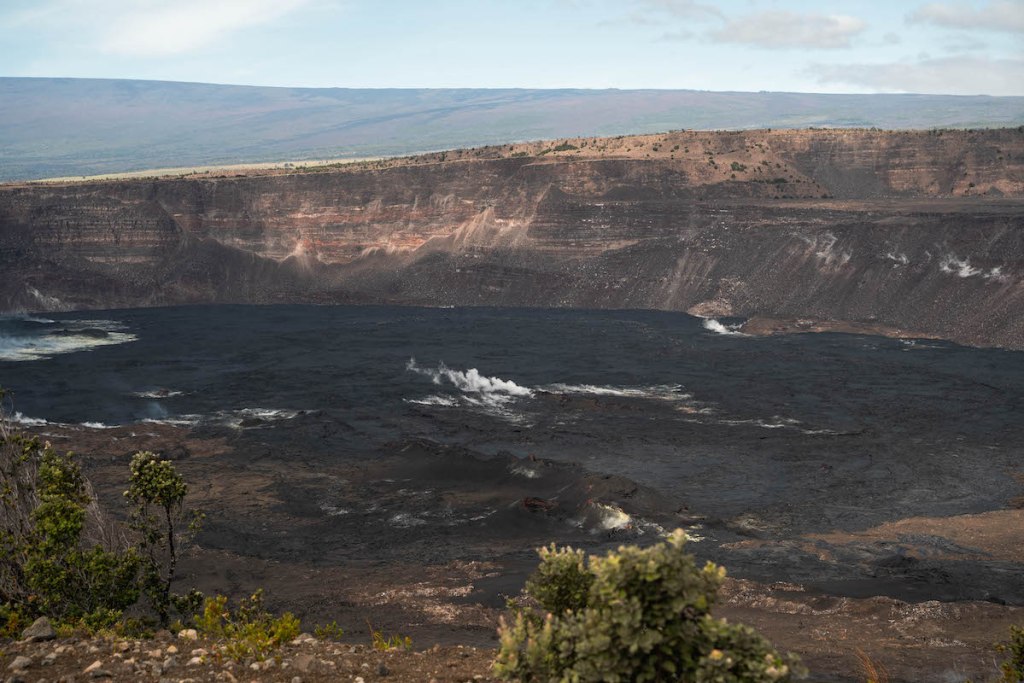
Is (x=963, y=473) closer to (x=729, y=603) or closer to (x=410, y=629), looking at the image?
(x=729, y=603)

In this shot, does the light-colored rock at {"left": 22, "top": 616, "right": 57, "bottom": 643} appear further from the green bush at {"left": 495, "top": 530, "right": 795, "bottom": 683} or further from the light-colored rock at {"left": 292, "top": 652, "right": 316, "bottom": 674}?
the green bush at {"left": 495, "top": 530, "right": 795, "bottom": 683}

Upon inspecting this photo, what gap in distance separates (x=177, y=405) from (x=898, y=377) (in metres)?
44.7

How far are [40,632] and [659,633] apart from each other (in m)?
12.1

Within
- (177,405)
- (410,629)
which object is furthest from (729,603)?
(177,405)

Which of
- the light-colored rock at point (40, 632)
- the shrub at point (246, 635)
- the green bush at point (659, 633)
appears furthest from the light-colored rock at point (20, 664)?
the green bush at point (659, 633)

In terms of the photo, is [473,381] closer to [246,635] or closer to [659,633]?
[246,635]

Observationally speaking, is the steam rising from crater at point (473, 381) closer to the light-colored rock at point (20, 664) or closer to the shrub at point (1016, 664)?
the shrub at point (1016, 664)

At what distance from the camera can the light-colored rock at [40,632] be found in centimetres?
1727

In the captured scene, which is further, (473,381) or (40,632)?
(473,381)

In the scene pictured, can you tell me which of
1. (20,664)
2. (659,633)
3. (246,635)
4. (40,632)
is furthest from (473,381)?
(659,633)

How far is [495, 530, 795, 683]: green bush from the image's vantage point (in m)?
11.1

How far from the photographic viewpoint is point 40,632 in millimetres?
17391

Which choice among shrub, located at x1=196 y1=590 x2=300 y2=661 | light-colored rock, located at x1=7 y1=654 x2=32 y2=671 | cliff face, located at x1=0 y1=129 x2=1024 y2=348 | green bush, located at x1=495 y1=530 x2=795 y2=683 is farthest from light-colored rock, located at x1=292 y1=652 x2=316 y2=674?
cliff face, located at x1=0 y1=129 x2=1024 y2=348

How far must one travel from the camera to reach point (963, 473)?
140 feet
